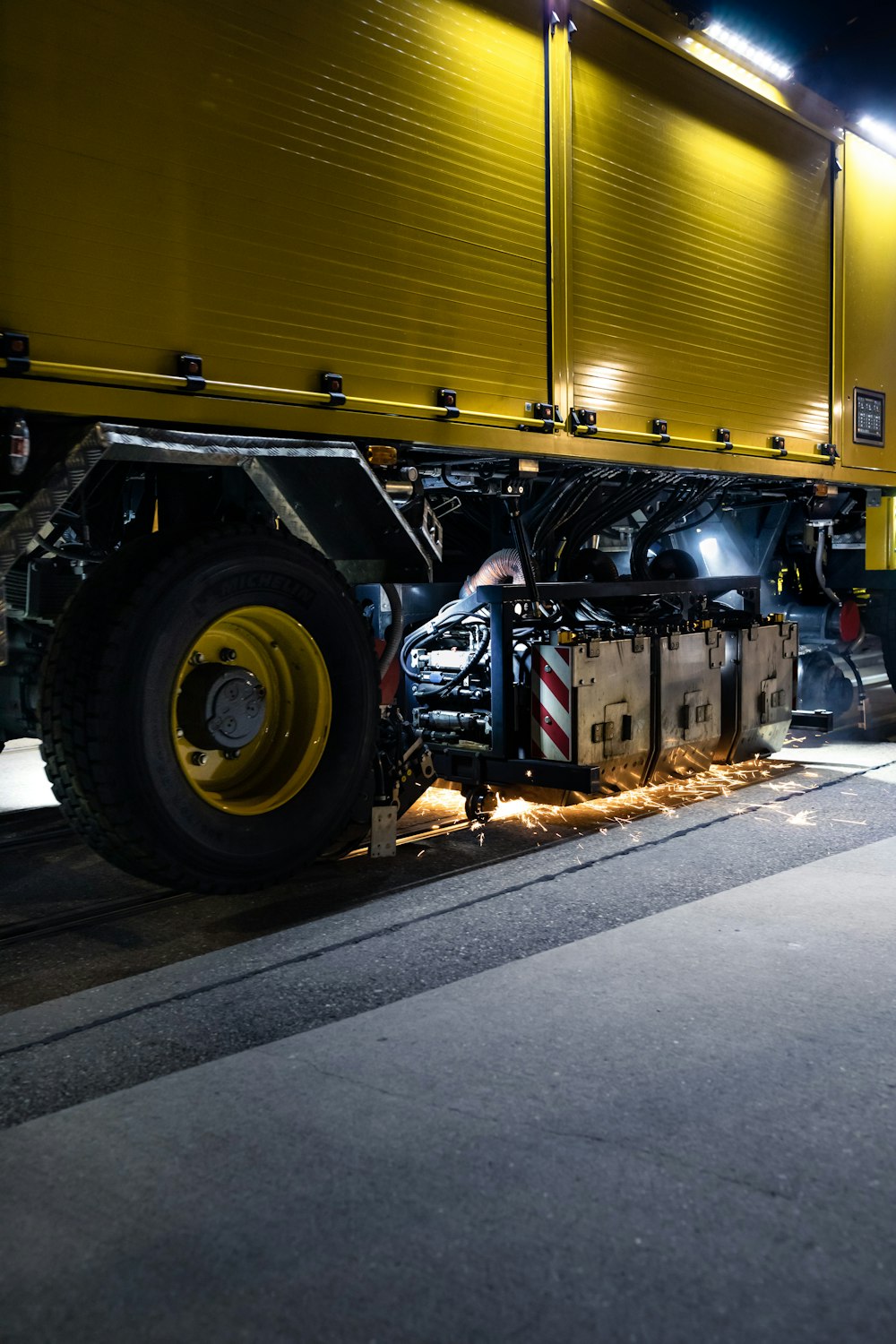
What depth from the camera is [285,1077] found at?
2900 millimetres

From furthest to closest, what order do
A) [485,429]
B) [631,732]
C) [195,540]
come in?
[631,732] → [485,429] → [195,540]

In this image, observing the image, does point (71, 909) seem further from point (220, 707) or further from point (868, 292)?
point (868, 292)

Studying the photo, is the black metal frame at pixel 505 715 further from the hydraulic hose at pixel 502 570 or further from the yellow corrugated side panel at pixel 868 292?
the yellow corrugated side panel at pixel 868 292

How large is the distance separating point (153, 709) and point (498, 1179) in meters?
2.19

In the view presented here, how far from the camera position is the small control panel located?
8789mm

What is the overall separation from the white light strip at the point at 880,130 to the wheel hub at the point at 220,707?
677 centimetres

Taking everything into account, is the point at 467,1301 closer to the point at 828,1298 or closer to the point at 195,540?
the point at 828,1298

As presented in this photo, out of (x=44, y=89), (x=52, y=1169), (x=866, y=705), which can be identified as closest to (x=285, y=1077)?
(x=52, y=1169)

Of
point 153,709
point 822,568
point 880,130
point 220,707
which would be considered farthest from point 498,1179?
point 880,130

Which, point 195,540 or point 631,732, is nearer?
point 195,540

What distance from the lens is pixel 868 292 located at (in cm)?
880

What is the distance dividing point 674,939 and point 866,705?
688 centimetres

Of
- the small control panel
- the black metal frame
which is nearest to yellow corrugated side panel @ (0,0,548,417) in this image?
the black metal frame

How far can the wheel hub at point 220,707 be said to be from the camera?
431 cm
